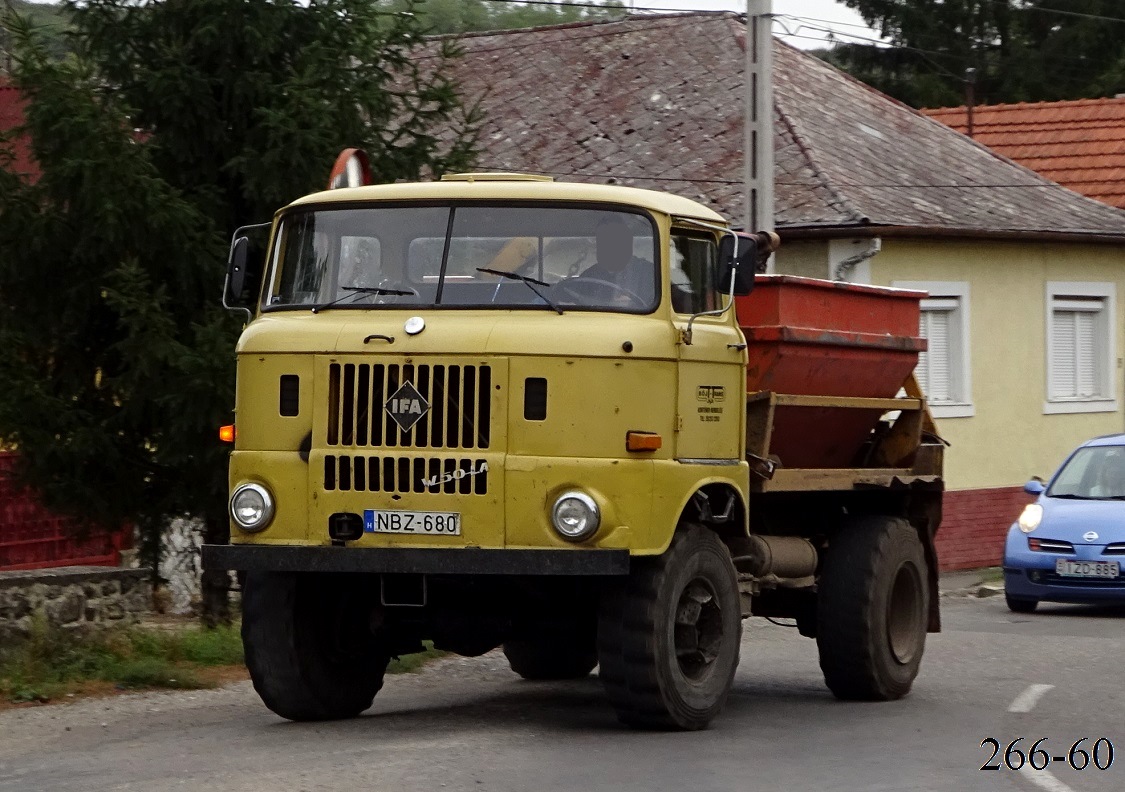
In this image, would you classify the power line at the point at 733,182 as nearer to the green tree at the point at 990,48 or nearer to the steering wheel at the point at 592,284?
the steering wheel at the point at 592,284

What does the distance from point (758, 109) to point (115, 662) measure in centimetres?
810

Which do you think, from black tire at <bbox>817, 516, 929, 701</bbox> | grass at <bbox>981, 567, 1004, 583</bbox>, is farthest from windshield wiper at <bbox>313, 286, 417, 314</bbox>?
grass at <bbox>981, 567, 1004, 583</bbox>

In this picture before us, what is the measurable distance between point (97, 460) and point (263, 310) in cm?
462

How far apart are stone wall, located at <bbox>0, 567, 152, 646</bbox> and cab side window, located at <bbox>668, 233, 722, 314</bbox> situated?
5.06 metres

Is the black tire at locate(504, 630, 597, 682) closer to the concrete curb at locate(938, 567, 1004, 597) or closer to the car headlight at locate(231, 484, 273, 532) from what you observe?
the car headlight at locate(231, 484, 273, 532)

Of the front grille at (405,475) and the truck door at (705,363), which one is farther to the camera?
the truck door at (705,363)

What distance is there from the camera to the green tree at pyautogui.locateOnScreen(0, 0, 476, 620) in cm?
1377

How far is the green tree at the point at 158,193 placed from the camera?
45.2 feet

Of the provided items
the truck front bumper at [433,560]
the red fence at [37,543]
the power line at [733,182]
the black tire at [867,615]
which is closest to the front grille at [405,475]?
the truck front bumper at [433,560]

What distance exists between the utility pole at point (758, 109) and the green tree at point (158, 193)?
3.46 metres

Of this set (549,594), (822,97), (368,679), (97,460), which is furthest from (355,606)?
(822,97)

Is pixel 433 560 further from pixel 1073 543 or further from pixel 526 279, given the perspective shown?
pixel 1073 543

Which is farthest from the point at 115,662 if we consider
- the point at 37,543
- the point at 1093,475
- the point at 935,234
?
the point at 935,234

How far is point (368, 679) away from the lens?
10758mm
